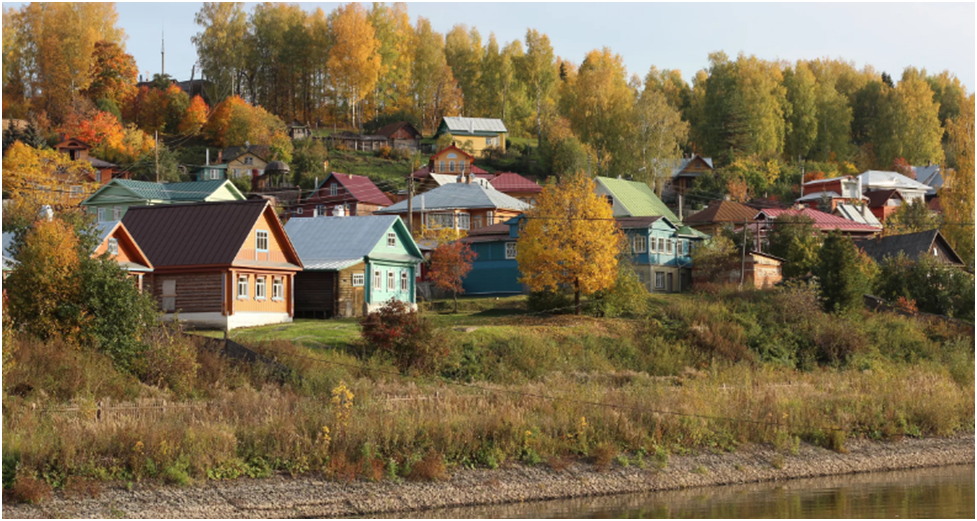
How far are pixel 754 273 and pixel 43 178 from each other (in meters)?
48.7

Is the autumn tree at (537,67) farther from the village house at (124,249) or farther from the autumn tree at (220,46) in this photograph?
the village house at (124,249)

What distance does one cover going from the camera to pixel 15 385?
89.2 ft

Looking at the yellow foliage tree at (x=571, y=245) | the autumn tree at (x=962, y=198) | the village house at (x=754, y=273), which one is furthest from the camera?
the autumn tree at (x=962, y=198)

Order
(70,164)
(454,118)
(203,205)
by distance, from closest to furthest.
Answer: (203,205)
(70,164)
(454,118)

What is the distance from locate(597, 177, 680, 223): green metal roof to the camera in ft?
227

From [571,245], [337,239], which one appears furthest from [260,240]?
[571,245]

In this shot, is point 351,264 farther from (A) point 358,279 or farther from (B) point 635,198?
(B) point 635,198

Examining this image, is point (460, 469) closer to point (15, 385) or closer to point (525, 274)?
point (15, 385)

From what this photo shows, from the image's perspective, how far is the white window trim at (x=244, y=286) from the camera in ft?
139

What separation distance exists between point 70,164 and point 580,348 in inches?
2028

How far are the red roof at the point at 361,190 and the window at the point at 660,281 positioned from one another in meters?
31.3

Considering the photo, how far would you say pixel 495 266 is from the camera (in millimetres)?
59781

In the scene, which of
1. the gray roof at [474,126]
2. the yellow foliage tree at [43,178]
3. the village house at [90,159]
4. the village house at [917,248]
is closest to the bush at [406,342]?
the village house at [917,248]

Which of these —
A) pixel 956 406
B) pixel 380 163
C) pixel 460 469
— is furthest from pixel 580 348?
pixel 380 163
